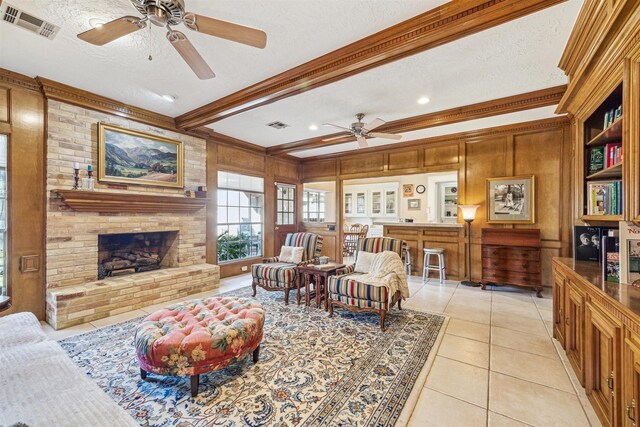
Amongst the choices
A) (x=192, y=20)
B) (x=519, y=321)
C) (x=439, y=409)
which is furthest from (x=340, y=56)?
(x=519, y=321)

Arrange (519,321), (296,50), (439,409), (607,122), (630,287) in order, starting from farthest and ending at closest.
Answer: (519,321) < (296,50) < (607,122) < (439,409) < (630,287)

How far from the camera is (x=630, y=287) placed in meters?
1.68

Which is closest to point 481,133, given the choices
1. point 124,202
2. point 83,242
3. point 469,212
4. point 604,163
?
point 469,212

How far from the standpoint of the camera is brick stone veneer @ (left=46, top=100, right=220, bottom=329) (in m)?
3.25

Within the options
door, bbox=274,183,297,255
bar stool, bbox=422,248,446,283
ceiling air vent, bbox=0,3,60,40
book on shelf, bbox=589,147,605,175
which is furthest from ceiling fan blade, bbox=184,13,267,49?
door, bbox=274,183,297,255

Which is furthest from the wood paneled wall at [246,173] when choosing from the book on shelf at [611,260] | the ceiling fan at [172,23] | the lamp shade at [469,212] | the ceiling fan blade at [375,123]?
the book on shelf at [611,260]

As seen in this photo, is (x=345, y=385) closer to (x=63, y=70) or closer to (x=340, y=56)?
(x=340, y=56)

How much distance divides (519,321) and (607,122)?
7.51 ft

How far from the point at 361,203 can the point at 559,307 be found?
7064 mm

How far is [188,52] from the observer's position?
79.8 inches

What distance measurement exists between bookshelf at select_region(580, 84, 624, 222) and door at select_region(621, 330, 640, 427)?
1030mm

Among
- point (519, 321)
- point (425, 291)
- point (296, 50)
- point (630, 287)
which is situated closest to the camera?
point (630, 287)

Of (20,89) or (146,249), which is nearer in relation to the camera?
(20,89)

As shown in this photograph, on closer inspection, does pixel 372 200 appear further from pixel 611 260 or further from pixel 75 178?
pixel 75 178
